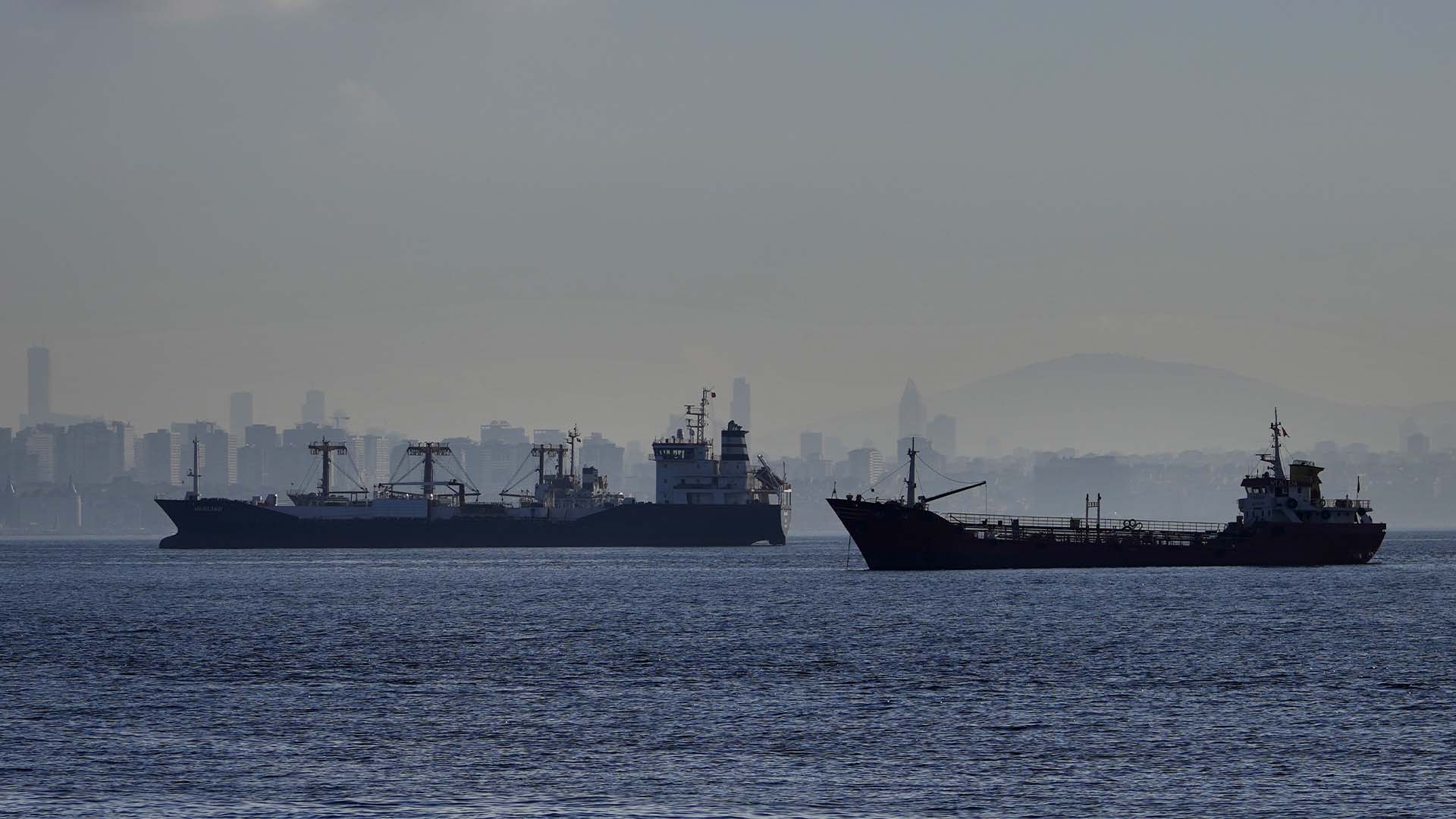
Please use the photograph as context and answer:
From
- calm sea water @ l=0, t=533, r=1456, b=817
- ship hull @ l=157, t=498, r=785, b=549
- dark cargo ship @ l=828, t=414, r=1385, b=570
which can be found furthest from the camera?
ship hull @ l=157, t=498, r=785, b=549

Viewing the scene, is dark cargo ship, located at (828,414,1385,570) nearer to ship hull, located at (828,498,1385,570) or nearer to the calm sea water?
ship hull, located at (828,498,1385,570)

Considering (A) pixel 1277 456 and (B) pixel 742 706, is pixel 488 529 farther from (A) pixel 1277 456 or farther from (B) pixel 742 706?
(B) pixel 742 706

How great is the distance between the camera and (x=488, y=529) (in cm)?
19875

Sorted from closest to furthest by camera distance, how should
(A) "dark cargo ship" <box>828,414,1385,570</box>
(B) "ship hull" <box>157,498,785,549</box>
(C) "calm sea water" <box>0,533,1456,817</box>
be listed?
(C) "calm sea water" <box>0,533,1456,817</box>, (A) "dark cargo ship" <box>828,414,1385,570</box>, (B) "ship hull" <box>157,498,785,549</box>

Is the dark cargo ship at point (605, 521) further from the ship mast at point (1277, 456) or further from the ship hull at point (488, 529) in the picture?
the ship mast at point (1277, 456)

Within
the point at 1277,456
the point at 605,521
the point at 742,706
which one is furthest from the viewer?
the point at 605,521

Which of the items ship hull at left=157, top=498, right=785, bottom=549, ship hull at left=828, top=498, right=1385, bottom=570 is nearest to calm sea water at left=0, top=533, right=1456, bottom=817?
ship hull at left=828, top=498, right=1385, bottom=570

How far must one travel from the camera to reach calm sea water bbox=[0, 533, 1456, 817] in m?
35.2

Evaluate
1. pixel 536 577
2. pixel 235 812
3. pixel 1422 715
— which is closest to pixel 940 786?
pixel 235 812

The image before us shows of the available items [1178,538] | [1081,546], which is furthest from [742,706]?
[1178,538]

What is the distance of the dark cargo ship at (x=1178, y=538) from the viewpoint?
11288cm

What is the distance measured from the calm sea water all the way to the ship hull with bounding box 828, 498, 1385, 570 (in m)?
17.5

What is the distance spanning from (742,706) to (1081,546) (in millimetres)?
74072

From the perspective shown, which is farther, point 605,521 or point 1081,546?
Answer: point 605,521
